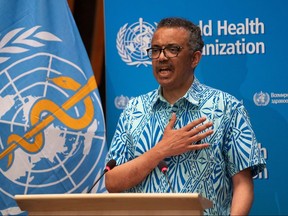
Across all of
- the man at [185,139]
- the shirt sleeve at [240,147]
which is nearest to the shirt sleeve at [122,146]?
the man at [185,139]

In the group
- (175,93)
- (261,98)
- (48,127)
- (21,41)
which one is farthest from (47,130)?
(261,98)

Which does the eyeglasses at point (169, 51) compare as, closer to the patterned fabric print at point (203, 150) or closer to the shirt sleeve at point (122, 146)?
the patterned fabric print at point (203, 150)

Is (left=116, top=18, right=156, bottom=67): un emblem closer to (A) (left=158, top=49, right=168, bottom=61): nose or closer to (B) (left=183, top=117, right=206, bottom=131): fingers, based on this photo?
(A) (left=158, top=49, right=168, bottom=61): nose

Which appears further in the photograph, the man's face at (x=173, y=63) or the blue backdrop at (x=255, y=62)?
the blue backdrop at (x=255, y=62)

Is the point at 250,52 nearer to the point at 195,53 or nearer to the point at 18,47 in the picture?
the point at 195,53

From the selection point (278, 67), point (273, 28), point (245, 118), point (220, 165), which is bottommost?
point (220, 165)

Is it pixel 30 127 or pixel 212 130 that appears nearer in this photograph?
→ pixel 212 130

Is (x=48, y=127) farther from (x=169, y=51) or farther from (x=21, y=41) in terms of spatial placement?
(x=169, y=51)

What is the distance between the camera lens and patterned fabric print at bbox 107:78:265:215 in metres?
3.58

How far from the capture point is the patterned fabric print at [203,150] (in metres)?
3.58

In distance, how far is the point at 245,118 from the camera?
3.63 meters

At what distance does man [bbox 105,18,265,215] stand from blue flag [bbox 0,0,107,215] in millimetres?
676

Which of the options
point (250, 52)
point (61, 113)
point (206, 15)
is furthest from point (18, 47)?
point (250, 52)

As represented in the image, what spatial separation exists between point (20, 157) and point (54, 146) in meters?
0.24
